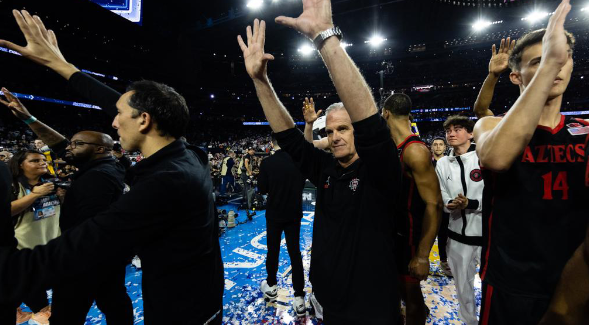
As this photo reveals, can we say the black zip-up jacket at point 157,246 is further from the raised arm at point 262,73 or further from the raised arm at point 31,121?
the raised arm at point 31,121

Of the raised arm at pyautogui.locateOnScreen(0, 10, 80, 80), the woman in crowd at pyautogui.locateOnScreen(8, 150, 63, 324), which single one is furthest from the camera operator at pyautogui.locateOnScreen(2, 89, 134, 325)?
the woman in crowd at pyautogui.locateOnScreen(8, 150, 63, 324)

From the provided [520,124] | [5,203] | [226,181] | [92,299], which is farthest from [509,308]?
[226,181]

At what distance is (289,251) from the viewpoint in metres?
3.48

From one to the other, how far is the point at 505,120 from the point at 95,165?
10.3ft

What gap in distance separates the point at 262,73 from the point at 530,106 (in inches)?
51.4

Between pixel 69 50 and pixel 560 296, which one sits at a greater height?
pixel 69 50

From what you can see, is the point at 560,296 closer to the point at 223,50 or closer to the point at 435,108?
the point at 223,50

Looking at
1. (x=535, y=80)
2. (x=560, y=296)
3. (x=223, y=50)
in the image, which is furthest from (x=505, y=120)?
(x=223, y=50)

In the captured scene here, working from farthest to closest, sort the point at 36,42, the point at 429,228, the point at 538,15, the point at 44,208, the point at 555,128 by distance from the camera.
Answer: the point at 538,15 < the point at 44,208 < the point at 429,228 < the point at 36,42 < the point at 555,128

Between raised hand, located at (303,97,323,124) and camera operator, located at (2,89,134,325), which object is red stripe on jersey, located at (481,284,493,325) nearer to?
raised hand, located at (303,97,323,124)

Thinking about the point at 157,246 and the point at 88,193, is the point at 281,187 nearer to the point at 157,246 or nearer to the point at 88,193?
the point at 88,193

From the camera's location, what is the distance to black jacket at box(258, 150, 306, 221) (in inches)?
140

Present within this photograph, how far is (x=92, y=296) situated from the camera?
222cm

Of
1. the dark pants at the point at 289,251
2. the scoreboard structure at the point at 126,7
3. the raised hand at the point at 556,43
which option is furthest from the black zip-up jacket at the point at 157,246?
the scoreboard structure at the point at 126,7
